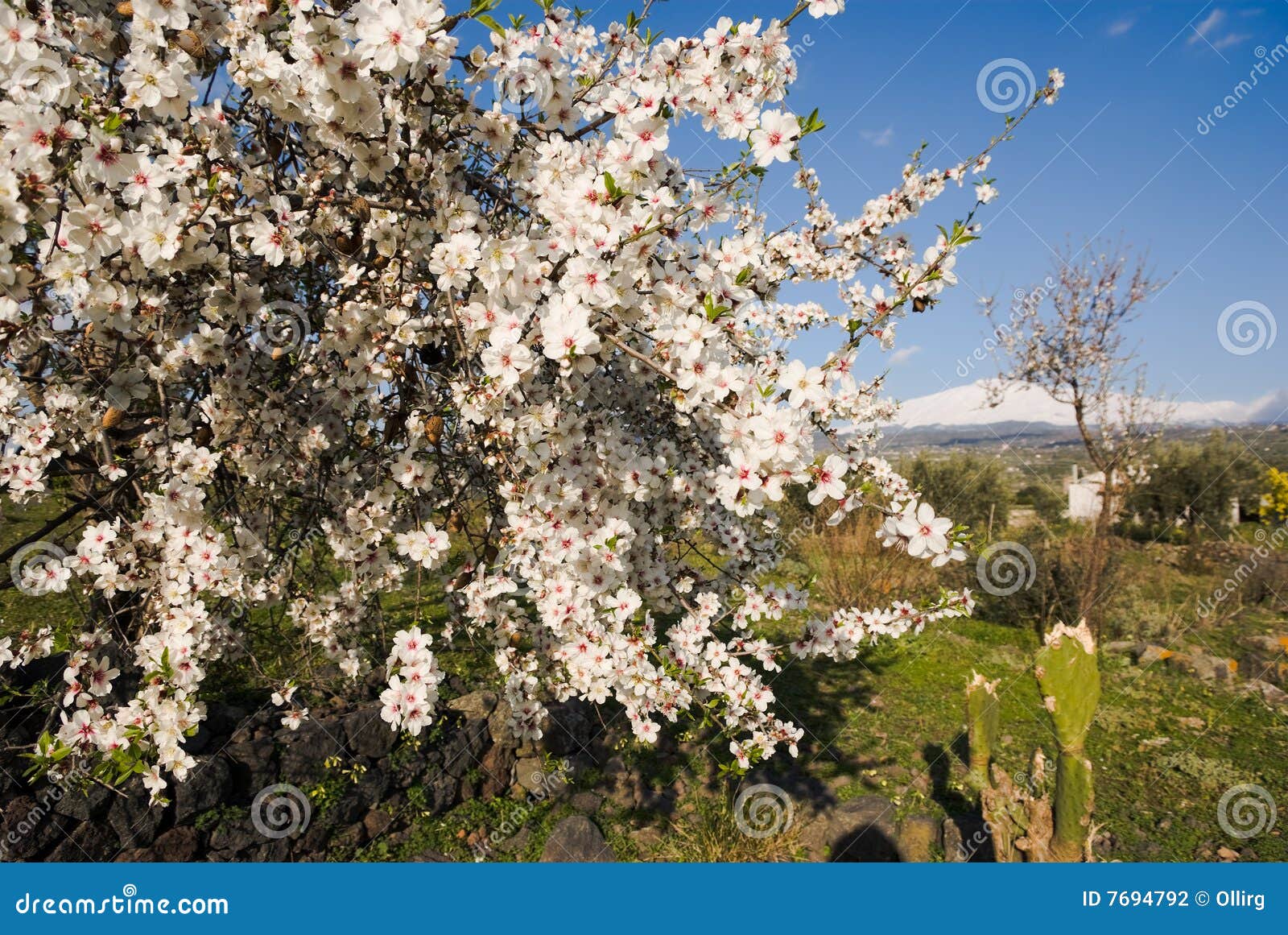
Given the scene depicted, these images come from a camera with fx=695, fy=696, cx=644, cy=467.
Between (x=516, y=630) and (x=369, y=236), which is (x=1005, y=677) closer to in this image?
(x=516, y=630)

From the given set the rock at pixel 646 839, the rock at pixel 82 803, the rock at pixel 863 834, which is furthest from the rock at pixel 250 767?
the rock at pixel 863 834

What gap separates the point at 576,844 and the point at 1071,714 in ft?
8.78

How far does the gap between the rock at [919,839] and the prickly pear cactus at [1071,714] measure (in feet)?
2.89

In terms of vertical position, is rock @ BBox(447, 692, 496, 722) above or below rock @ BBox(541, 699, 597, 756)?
above

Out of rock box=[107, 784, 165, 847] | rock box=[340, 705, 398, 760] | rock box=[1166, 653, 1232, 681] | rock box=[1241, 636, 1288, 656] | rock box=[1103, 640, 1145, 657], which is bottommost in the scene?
rock box=[107, 784, 165, 847]

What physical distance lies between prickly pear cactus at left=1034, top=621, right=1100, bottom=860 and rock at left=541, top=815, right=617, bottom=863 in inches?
92.3

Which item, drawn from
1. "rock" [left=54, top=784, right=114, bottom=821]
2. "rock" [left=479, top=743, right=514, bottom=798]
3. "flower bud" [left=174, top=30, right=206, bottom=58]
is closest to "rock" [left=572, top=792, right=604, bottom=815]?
"rock" [left=479, top=743, right=514, bottom=798]

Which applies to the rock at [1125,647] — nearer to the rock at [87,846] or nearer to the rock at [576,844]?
the rock at [576,844]

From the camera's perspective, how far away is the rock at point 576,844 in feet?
12.8

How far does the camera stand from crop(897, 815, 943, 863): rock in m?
4.00

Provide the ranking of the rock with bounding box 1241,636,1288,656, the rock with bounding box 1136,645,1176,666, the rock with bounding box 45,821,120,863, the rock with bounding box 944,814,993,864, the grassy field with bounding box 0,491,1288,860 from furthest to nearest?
1. the rock with bounding box 1241,636,1288,656
2. the rock with bounding box 1136,645,1176,666
3. the grassy field with bounding box 0,491,1288,860
4. the rock with bounding box 944,814,993,864
5. the rock with bounding box 45,821,120,863

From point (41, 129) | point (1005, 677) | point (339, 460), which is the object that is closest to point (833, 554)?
point (1005, 677)

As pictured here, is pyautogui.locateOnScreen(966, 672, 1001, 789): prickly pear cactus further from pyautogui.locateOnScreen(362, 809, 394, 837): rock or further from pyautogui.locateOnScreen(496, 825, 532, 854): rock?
pyautogui.locateOnScreen(362, 809, 394, 837): rock

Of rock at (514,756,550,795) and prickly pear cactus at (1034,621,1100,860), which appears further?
rock at (514,756,550,795)
